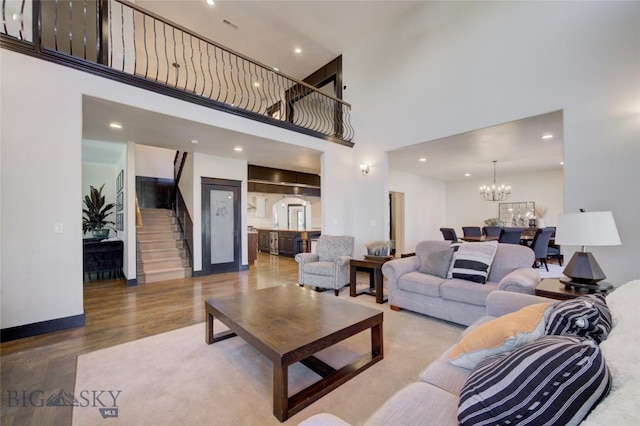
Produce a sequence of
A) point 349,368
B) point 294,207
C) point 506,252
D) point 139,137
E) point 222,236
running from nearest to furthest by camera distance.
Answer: point 349,368, point 506,252, point 139,137, point 222,236, point 294,207

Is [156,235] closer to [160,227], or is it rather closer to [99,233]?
[160,227]

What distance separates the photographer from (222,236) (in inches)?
245

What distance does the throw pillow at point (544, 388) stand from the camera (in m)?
0.70

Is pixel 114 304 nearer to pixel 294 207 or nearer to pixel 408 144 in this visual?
pixel 408 144

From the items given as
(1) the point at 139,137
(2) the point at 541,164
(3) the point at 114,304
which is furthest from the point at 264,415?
(2) the point at 541,164

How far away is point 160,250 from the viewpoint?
235 inches

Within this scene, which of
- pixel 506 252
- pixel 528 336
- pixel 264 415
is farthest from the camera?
pixel 506 252

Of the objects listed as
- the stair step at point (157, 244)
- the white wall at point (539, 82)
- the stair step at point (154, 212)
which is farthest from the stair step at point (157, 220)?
the white wall at point (539, 82)

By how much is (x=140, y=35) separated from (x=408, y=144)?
6.20 m

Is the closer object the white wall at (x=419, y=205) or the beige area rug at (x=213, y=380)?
the beige area rug at (x=213, y=380)

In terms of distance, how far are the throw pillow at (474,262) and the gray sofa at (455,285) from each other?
0.25 feet

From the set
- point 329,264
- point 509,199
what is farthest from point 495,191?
point 329,264

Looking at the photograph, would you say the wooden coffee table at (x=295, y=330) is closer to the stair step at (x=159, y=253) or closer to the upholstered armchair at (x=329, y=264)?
the upholstered armchair at (x=329, y=264)

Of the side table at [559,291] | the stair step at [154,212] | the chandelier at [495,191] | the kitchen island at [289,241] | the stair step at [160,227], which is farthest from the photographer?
the kitchen island at [289,241]
